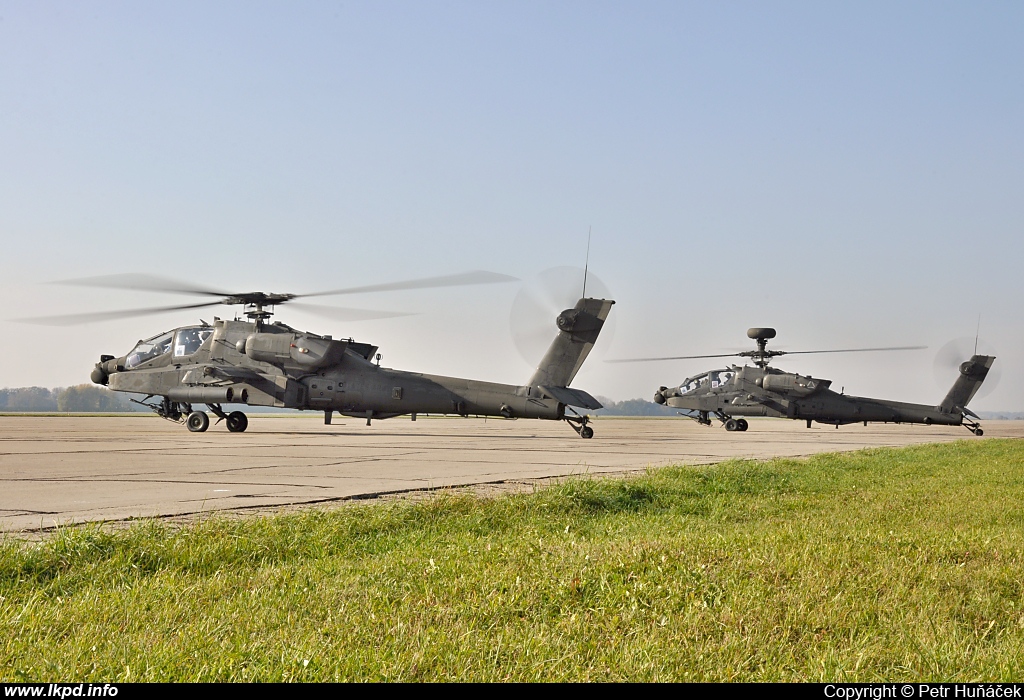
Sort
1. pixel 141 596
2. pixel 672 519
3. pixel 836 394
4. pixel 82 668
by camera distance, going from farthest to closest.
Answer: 1. pixel 836 394
2. pixel 672 519
3. pixel 141 596
4. pixel 82 668

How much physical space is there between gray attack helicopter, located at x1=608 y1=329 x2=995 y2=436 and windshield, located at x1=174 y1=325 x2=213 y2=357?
23.6 m

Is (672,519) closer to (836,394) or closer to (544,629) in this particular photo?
(544,629)

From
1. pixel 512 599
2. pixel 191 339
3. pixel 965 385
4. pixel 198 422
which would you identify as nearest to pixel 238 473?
pixel 512 599

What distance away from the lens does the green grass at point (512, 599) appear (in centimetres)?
344

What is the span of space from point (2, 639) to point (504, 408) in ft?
65.4

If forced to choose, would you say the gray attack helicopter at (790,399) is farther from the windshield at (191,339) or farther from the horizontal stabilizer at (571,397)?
the windshield at (191,339)

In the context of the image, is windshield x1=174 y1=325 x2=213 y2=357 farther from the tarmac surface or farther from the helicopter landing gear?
the helicopter landing gear

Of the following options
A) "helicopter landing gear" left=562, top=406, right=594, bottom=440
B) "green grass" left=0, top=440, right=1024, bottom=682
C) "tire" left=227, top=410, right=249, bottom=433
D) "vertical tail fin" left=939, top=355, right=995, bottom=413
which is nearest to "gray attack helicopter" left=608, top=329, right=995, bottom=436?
"vertical tail fin" left=939, top=355, right=995, bottom=413

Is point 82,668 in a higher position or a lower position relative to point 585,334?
lower

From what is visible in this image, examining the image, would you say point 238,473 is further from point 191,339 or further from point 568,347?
point 191,339

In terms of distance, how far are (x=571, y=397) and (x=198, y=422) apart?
11323 millimetres

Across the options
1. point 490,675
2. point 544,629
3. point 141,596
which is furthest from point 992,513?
point 141,596

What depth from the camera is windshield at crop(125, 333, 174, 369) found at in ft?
84.7

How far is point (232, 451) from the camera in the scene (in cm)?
1633
